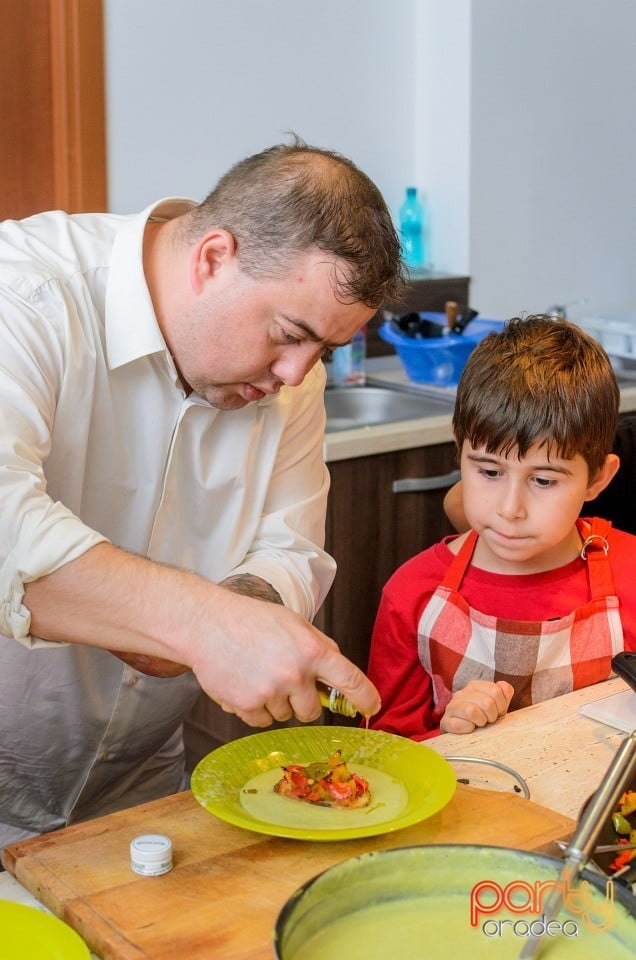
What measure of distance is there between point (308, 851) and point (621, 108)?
300 centimetres

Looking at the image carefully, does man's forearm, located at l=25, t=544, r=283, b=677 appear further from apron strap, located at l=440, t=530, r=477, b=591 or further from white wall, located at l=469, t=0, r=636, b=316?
white wall, located at l=469, t=0, r=636, b=316

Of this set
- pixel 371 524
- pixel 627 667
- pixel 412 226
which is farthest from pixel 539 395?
pixel 412 226

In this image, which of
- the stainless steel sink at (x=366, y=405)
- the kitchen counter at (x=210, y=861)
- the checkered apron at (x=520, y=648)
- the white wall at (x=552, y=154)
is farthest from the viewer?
the white wall at (x=552, y=154)

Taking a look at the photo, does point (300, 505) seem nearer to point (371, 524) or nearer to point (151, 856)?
point (151, 856)

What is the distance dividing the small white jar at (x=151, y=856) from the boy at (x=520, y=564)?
632 mm

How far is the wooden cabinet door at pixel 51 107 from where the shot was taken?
8.63ft

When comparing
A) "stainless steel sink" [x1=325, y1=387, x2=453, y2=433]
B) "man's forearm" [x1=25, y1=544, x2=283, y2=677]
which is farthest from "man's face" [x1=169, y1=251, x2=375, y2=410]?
"stainless steel sink" [x1=325, y1=387, x2=453, y2=433]

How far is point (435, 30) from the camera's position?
320cm

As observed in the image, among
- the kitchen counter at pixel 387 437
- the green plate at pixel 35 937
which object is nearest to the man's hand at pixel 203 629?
the green plate at pixel 35 937

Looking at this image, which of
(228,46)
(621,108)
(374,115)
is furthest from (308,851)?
(621,108)

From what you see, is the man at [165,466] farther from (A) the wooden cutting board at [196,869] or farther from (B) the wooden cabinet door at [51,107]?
(B) the wooden cabinet door at [51,107]

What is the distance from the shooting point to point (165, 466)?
1.52 meters

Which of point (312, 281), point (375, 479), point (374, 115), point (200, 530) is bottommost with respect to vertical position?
point (375, 479)

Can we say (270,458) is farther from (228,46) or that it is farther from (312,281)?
(228,46)
